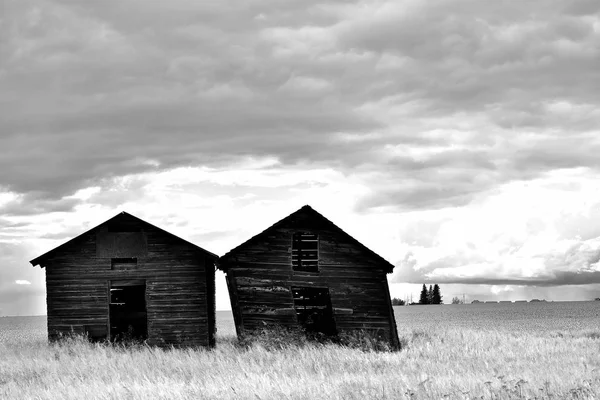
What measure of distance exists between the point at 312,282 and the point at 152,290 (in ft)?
20.6

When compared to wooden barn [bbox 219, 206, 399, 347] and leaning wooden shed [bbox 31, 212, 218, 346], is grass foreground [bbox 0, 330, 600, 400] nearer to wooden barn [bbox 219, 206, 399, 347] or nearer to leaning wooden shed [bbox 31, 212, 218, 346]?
leaning wooden shed [bbox 31, 212, 218, 346]

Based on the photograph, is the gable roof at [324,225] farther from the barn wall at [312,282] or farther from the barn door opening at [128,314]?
the barn door opening at [128,314]

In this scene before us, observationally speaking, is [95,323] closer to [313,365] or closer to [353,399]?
[313,365]

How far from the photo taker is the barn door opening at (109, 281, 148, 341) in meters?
27.9

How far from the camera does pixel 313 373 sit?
1689 centimetres

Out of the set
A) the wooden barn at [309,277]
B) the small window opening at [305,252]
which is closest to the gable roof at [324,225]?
the wooden barn at [309,277]

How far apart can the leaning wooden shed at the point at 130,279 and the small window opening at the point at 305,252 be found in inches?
Result: 136

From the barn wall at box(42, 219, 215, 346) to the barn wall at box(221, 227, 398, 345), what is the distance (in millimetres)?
2551

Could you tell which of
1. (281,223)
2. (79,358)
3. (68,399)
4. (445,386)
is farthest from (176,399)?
(281,223)

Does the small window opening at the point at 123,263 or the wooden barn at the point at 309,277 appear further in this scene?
the small window opening at the point at 123,263

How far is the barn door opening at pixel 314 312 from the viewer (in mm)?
28672

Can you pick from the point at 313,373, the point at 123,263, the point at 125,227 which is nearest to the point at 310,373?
the point at 313,373

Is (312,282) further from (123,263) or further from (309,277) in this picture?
(123,263)

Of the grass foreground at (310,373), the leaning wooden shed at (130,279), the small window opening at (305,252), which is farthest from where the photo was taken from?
the leaning wooden shed at (130,279)
